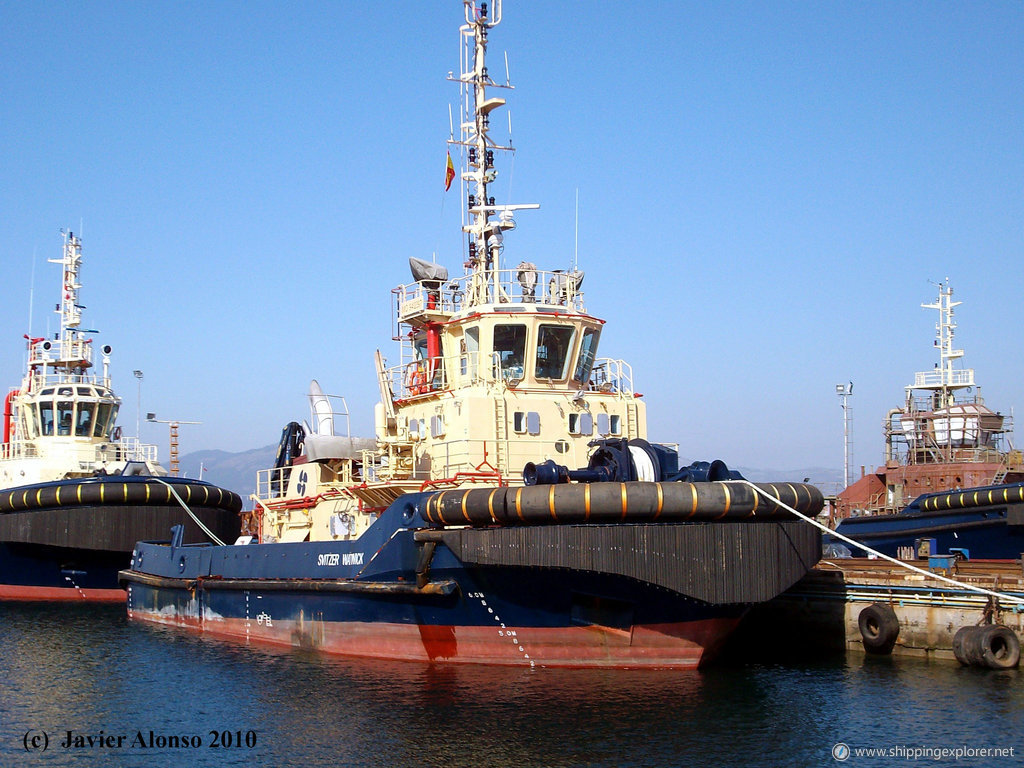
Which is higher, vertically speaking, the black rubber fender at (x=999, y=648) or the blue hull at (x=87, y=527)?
the blue hull at (x=87, y=527)

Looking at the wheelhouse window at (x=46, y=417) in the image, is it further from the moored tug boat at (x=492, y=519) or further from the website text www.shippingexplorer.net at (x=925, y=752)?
the website text www.shippingexplorer.net at (x=925, y=752)

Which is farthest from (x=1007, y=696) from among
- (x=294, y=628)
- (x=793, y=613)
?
(x=294, y=628)

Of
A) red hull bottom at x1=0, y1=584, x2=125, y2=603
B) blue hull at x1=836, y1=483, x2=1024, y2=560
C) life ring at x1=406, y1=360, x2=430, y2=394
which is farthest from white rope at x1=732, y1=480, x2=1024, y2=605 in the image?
red hull bottom at x1=0, y1=584, x2=125, y2=603

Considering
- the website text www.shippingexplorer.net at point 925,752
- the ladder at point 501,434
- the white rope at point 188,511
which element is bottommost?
the website text www.shippingexplorer.net at point 925,752

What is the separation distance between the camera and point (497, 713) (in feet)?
40.8

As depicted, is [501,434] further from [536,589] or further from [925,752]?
[925,752]

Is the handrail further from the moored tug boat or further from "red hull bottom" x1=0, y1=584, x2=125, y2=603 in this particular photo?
"red hull bottom" x1=0, y1=584, x2=125, y2=603

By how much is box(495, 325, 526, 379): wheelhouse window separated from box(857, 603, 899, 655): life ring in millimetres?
6586

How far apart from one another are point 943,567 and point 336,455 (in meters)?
10.2

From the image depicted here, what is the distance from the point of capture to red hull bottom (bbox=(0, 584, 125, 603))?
24875 millimetres

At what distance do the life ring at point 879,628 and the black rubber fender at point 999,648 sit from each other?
1.67 meters

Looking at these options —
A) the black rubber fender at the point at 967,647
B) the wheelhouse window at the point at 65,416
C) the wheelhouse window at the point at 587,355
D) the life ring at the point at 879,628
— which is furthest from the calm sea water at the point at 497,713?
the wheelhouse window at the point at 65,416

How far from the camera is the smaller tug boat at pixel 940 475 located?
20.9m

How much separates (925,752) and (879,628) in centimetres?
520
